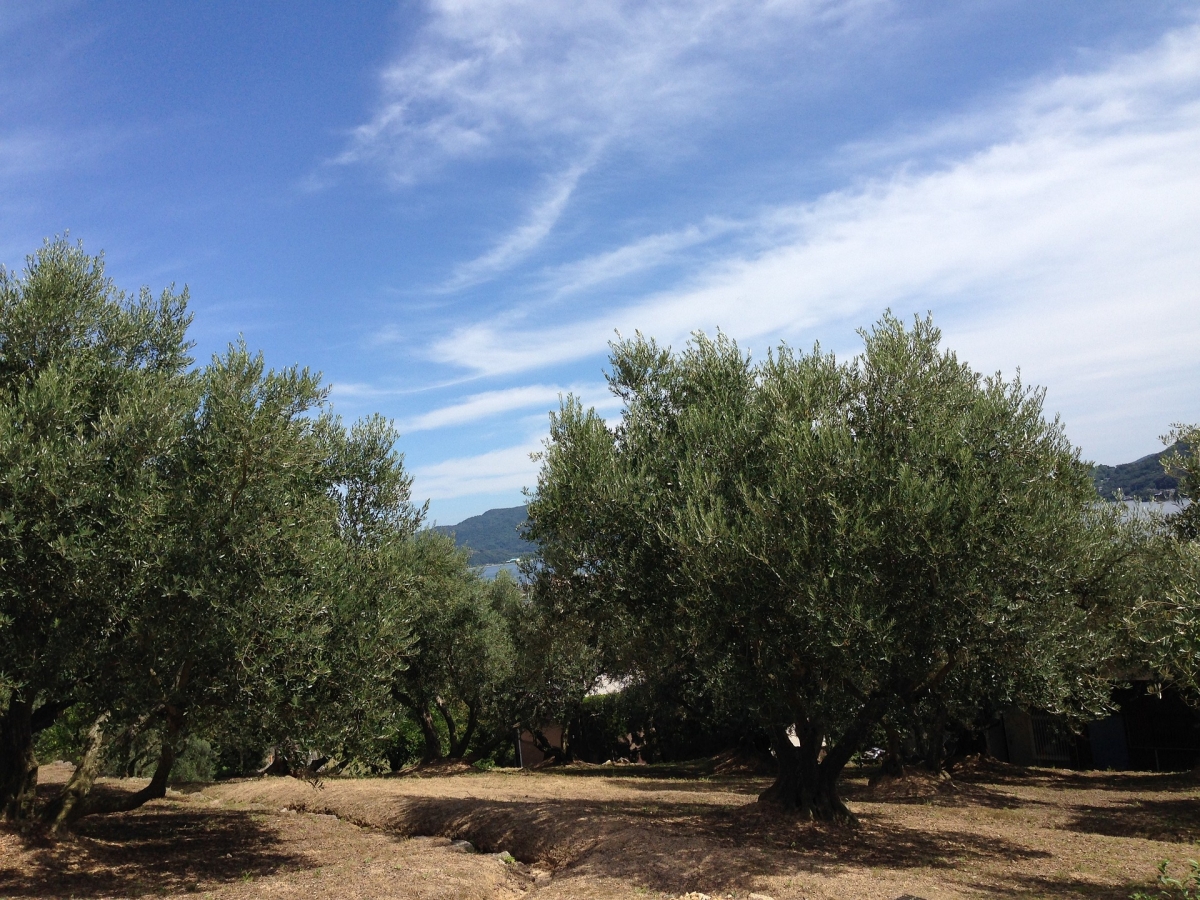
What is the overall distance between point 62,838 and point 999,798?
2042 cm

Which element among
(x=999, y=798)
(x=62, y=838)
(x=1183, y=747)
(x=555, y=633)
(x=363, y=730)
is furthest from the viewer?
(x=1183, y=747)

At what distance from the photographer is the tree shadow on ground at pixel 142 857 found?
12812mm

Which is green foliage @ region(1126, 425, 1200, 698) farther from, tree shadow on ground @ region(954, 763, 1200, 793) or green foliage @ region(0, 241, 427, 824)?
green foliage @ region(0, 241, 427, 824)

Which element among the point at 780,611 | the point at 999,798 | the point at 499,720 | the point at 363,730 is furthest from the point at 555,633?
the point at 499,720

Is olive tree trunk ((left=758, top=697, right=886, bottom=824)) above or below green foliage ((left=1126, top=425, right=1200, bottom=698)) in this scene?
below

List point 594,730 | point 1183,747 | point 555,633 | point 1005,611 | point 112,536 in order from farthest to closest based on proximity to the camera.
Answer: point 594,730
point 1183,747
point 555,633
point 1005,611
point 112,536

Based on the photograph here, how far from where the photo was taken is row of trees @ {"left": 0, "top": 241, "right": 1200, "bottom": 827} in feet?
38.4

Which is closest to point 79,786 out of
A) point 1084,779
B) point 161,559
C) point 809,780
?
point 161,559

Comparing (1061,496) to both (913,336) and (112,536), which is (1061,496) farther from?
(112,536)

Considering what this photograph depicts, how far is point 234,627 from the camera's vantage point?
462 inches

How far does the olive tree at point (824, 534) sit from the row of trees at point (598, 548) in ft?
0.17

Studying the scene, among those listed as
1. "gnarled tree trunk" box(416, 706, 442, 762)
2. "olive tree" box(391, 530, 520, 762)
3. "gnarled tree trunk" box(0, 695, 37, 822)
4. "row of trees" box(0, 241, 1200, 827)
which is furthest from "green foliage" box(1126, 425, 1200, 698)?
"gnarled tree trunk" box(416, 706, 442, 762)

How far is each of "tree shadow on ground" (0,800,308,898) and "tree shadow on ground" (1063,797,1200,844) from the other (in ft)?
50.9

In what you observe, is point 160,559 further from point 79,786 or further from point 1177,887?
point 1177,887
